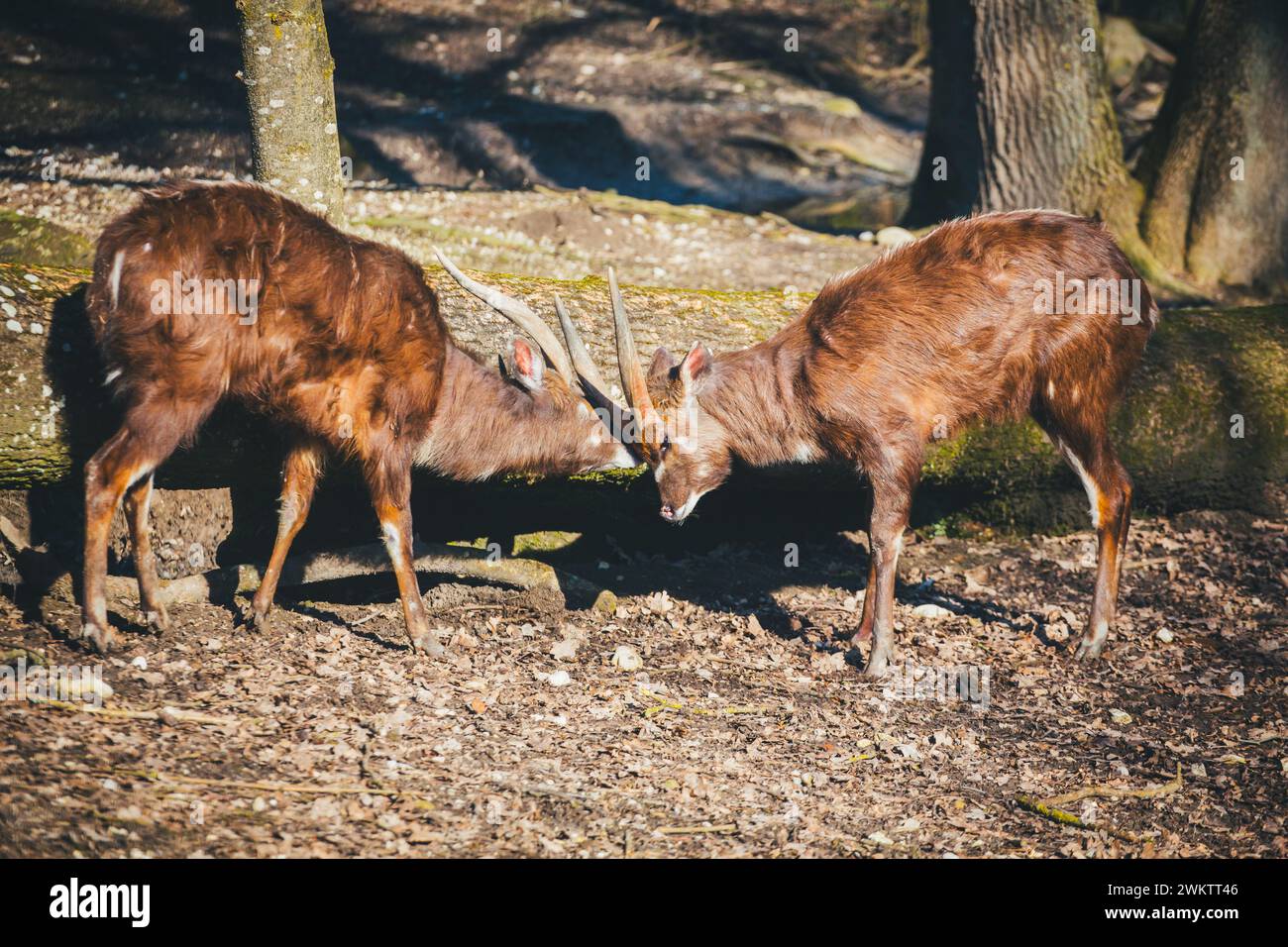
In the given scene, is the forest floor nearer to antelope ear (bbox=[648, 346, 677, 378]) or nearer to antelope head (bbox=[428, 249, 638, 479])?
antelope head (bbox=[428, 249, 638, 479])

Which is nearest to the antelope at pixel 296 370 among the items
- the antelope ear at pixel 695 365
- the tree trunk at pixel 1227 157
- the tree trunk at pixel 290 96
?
the antelope ear at pixel 695 365

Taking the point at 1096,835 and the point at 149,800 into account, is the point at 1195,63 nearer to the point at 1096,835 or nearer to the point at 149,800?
the point at 1096,835

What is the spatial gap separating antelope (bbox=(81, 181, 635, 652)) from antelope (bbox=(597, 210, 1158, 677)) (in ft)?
1.76

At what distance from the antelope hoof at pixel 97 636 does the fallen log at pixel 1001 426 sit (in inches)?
35.6

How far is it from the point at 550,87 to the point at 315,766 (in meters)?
14.0

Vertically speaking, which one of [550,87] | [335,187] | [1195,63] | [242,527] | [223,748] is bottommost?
[223,748]

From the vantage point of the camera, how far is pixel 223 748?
4652 mm

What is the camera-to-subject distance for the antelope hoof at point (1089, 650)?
6.34 metres

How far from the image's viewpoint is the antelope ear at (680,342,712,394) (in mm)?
6309

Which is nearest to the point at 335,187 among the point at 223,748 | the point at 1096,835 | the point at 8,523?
the point at 8,523

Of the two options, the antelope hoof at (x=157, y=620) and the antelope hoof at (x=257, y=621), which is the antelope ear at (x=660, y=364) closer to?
the antelope hoof at (x=257, y=621)

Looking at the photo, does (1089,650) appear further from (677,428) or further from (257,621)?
(257,621)

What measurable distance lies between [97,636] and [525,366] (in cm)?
231
